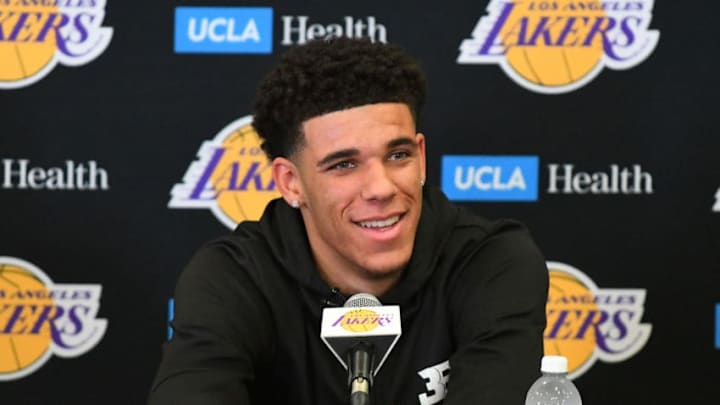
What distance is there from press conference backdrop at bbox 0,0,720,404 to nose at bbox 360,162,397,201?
1068 mm

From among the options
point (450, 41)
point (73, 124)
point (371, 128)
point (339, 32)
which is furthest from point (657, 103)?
point (73, 124)

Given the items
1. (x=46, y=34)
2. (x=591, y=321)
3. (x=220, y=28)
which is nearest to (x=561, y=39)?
(x=591, y=321)

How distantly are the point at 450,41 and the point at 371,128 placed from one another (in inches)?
44.8

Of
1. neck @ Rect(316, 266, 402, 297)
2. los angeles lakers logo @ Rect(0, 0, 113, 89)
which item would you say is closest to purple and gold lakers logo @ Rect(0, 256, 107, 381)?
los angeles lakers logo @ Rect(0, 0, 113, 89)

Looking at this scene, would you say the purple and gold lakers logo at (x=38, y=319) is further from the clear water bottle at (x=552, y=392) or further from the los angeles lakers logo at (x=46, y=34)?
the clear water bottle at (x=552, y=392)

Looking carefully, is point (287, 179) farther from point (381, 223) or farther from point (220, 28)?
point (220, 28)

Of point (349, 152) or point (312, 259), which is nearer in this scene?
point (349, 152)

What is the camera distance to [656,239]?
332cm

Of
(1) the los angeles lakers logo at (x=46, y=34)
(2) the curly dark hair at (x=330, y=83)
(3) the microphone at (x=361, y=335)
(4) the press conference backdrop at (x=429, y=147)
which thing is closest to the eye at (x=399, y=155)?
(2) the curly dark hair at (x=330, y=83)

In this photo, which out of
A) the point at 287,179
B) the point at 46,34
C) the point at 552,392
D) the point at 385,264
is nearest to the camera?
the point at 552,392

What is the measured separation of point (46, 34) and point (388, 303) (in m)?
1.56

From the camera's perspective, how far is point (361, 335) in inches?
69.2

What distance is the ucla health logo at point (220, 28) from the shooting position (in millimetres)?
3285

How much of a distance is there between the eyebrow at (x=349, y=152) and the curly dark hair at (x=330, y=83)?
90mm
